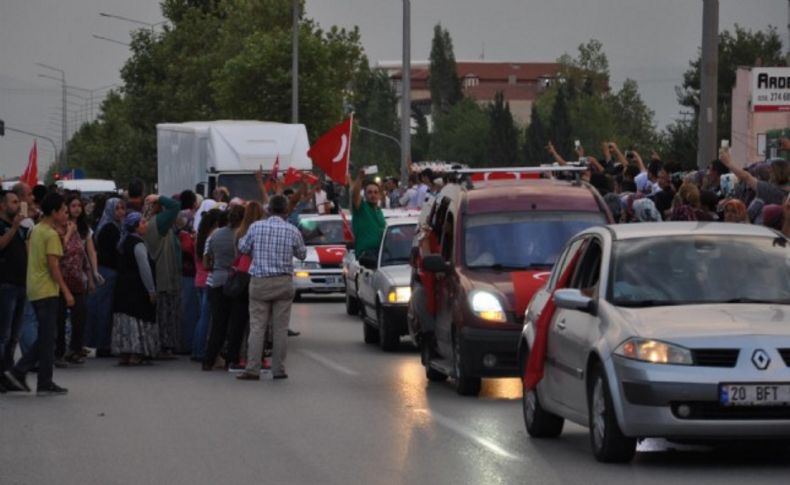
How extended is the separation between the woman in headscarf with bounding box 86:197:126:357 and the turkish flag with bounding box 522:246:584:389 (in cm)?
983

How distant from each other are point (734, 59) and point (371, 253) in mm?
110770

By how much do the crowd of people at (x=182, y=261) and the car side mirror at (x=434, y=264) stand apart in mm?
2278

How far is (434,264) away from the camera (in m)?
18.3

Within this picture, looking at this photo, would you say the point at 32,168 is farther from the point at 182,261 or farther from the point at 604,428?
the point at 604,428

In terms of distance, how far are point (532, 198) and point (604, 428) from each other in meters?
6.64

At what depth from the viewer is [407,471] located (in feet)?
41.2

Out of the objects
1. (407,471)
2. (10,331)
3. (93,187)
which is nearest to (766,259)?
(407,471)

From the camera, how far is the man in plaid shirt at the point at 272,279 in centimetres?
2016

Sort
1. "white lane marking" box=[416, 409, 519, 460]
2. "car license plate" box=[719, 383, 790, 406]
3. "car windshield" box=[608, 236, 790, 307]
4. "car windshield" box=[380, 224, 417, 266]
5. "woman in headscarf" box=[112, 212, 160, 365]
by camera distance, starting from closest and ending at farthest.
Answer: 1. "car license plate" box=[719, 383, 790, 406]
2. "car windshield" box=[608, 236, 790, 307]
3. "white lane marking" box=[416, 409, 519, 460]
4. "woman in headscarf" box=[112, 212, 160, 365]
5. "car windshield" box=[380, 224, 417, 266]

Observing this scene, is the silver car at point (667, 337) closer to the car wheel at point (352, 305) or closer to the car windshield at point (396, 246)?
the car windshield at point (396, 246)

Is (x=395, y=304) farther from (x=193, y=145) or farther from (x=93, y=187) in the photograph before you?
(x=93, y=187)

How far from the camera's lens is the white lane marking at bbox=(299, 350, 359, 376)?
2114cm

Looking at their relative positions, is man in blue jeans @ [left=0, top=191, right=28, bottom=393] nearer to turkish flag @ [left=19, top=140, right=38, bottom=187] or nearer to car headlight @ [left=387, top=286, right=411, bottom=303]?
car headlight @ [left=387, top=286, right=411, bottom=303]

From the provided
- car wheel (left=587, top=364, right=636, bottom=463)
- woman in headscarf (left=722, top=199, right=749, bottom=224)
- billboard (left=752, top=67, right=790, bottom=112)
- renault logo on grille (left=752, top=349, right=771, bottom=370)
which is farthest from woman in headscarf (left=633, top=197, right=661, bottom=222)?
billboard (left=752, top=67, right=790, bottom=112)
